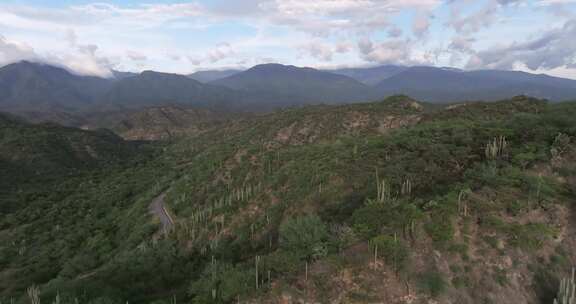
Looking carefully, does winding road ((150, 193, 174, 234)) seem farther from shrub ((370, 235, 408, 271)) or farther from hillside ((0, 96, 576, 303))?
shrub ((370, 235, 408, 271))

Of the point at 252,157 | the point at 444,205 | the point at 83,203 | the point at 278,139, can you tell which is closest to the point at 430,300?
the point at 444,205

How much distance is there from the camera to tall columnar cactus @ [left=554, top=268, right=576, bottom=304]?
48.8ft

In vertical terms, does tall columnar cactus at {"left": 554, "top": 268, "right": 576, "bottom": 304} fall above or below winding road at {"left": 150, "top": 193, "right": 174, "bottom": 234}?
above

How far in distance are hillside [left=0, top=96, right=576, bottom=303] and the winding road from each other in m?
0.85

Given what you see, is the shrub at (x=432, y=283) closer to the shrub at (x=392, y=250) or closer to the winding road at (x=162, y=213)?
the shrub at (x=392, y=250)

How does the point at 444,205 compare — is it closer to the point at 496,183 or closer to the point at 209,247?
the point at 496,183

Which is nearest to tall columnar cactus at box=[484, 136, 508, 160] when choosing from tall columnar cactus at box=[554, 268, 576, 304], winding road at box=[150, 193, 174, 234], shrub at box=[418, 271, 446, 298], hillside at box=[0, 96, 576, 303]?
hillside at box=[0, 96, 576, 303]

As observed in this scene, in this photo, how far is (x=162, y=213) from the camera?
52156 mm

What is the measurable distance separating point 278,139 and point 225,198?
106 ft

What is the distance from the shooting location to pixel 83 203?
67438 mm

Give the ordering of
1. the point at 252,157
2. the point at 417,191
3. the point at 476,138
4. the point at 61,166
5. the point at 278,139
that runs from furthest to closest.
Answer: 1. the point at 61,166
2. the point at 278,139
3. the point at 252,157
4. the point at 476,138
5. the point at 417,191

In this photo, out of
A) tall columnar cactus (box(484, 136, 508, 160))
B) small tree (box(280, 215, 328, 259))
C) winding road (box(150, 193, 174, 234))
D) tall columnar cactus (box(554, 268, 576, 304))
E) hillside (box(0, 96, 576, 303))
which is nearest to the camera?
tall columnar cactus (box(554, 268, 576, 304))

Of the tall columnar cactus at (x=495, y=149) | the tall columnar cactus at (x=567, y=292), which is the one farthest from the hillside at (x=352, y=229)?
the tall columnar cactus at (x=567, y=292)

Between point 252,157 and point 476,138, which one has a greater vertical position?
point 476,138
